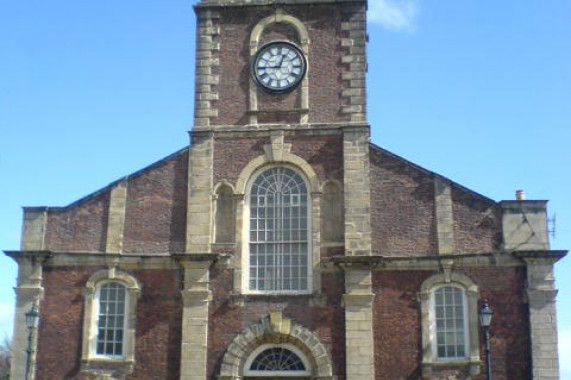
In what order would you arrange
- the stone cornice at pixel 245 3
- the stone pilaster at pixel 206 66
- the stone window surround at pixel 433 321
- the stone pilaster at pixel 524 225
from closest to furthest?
the stone window surround at pixel 433 321 → the stone pilaster at pixel 524 225 → the stone pilaster at pixel 206 66 → the stone cornice at pixel 245 3

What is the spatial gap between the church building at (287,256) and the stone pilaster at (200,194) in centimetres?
6

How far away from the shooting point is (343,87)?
24.0 m

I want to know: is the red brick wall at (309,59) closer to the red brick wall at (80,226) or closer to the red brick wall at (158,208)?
the red brick wall at (158,208)

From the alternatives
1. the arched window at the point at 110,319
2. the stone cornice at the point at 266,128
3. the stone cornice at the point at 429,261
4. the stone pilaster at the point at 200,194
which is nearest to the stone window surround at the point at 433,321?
the stone cornice at the point at 429,261

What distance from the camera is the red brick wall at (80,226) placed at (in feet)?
76.3

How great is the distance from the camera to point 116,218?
76.7 feet

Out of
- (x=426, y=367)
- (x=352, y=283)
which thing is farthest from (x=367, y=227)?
(x=426, y=367)

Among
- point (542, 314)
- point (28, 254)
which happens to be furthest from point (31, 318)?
point (542, 314)

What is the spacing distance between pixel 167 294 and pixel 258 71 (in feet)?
22.6

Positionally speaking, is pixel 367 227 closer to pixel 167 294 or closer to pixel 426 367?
pixel 426 367

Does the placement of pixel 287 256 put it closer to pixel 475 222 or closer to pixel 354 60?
pixel 475 222

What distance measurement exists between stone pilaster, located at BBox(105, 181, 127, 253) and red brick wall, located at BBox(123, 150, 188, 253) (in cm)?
12

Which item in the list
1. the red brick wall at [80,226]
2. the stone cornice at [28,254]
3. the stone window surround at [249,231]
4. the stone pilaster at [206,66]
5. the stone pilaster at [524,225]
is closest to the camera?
the stone pilaster at [524,225]

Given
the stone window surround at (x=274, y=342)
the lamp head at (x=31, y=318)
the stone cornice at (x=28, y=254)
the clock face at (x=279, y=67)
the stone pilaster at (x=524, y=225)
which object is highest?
the clock face at (x=279, y=67)
